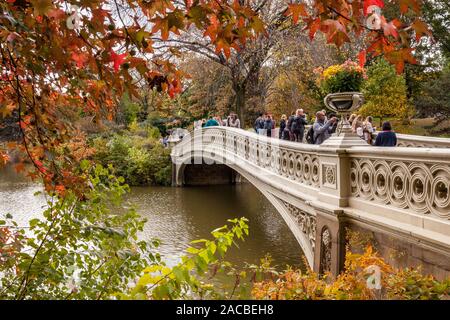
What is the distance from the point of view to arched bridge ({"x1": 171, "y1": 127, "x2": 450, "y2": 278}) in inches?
166

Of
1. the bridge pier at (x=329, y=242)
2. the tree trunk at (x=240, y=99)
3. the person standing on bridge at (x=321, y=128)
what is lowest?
→ the bridge pier at (x=329, y=242)

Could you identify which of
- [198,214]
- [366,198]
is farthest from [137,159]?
[366,198]

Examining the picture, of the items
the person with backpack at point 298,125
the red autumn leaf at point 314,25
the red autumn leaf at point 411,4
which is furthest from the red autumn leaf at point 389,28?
the person with backpack at point 298,125

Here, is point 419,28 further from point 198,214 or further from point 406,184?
point 198,214

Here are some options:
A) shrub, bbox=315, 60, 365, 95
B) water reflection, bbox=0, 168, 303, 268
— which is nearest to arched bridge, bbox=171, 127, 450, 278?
shrub, bbox=315, 60, 365, 95

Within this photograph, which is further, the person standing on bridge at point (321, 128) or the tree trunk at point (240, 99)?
the tree trunk at point (240, 99)

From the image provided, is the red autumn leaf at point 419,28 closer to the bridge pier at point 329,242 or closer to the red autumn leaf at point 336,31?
the red autumn leaf at point 336,31

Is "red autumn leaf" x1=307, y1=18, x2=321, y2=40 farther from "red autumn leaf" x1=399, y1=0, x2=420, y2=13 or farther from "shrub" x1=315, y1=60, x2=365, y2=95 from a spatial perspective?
"shrub" x1=315, y1=60, x2=365, y2=95

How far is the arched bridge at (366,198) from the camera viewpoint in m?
4.22

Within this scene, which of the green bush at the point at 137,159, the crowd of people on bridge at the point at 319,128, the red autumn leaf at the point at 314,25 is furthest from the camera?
the green bush at the point at 137,159

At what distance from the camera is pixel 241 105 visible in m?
21.3

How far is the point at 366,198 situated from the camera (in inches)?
219
